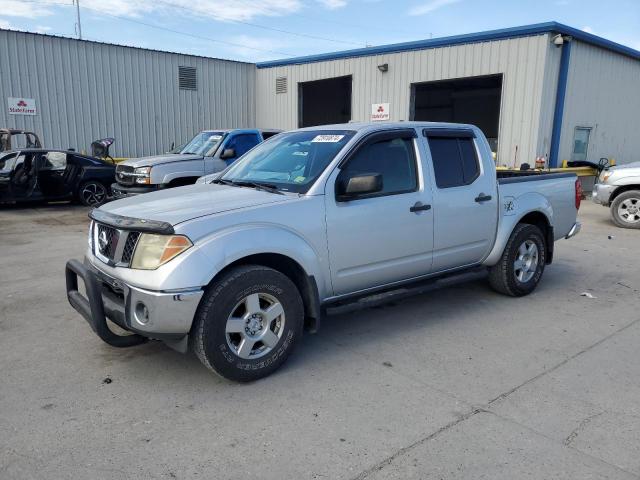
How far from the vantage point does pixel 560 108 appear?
13.9 m

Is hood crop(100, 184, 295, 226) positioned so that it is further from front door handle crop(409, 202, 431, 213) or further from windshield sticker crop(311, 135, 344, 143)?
front door handle crop(409, 202, 431, 213)

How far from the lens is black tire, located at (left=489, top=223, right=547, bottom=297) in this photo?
5.53 metres

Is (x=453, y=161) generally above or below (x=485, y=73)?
below

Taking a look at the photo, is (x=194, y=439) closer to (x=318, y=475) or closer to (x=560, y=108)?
(x=318, y=475)

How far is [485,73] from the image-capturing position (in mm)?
14133

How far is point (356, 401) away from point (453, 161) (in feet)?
8.47

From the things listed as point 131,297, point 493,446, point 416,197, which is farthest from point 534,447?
point 131,297

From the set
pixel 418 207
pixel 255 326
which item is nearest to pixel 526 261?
pixel 418 207

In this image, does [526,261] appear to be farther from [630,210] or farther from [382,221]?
[630,210]

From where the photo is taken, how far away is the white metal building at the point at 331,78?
13719mm

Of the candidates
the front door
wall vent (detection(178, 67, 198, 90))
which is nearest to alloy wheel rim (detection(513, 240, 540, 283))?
the front door

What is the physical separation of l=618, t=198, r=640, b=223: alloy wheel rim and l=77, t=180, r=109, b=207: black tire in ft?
37.6

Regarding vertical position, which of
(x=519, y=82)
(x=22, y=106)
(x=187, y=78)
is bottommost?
(x=22, y=106)

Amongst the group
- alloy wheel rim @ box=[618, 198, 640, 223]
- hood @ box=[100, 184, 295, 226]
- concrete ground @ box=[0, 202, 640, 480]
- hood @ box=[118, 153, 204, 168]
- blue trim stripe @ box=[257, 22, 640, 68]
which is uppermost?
blue trim stripe @ box=[257, 22, 640, 68]
